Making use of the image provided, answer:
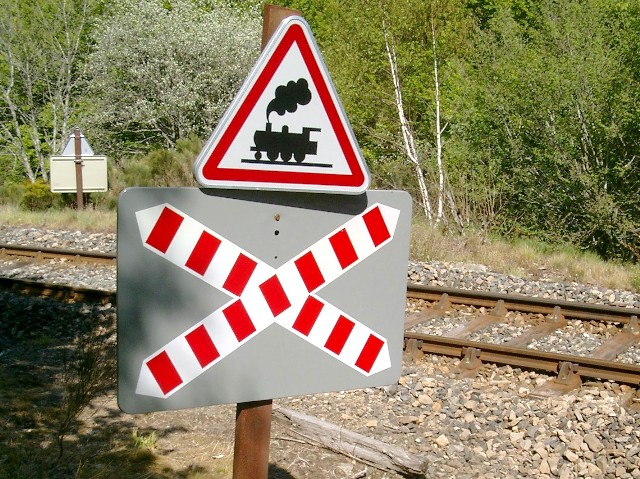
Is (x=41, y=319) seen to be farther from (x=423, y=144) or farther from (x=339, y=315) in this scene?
(x=423, y=144)

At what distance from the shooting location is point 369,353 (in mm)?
2568

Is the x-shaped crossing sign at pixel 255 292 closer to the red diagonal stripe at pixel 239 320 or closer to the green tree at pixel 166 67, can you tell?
the red diagonal stripe at pixel 239 320

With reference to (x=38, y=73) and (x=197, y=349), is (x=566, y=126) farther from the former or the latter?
(x=38, y=73)

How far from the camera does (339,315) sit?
8.15 ft

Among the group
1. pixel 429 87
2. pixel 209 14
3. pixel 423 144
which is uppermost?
pixel 209 14

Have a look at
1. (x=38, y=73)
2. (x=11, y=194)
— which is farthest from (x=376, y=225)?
(x=38, y=73)

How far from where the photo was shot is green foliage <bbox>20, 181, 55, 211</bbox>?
25234 mm

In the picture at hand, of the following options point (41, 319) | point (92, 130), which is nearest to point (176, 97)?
point (92, 130)

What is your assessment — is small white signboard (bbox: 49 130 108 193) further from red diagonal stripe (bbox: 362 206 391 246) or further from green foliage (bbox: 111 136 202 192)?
red diagonal stripe (bbox: 362 206 391 246)

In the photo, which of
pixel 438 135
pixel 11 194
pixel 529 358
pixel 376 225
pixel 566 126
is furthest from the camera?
pixel 11 194

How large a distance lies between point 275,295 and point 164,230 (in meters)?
0.39

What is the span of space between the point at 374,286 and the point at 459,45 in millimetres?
17626

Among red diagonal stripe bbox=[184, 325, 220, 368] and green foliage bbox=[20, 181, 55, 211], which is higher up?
red diagonal stripe bbox=[184, 325, 220, 368]

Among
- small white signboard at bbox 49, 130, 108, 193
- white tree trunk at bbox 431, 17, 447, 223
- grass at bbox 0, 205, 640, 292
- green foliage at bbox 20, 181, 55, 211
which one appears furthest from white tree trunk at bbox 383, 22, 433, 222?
green foliage at bbox 20, 181, 55, 211
